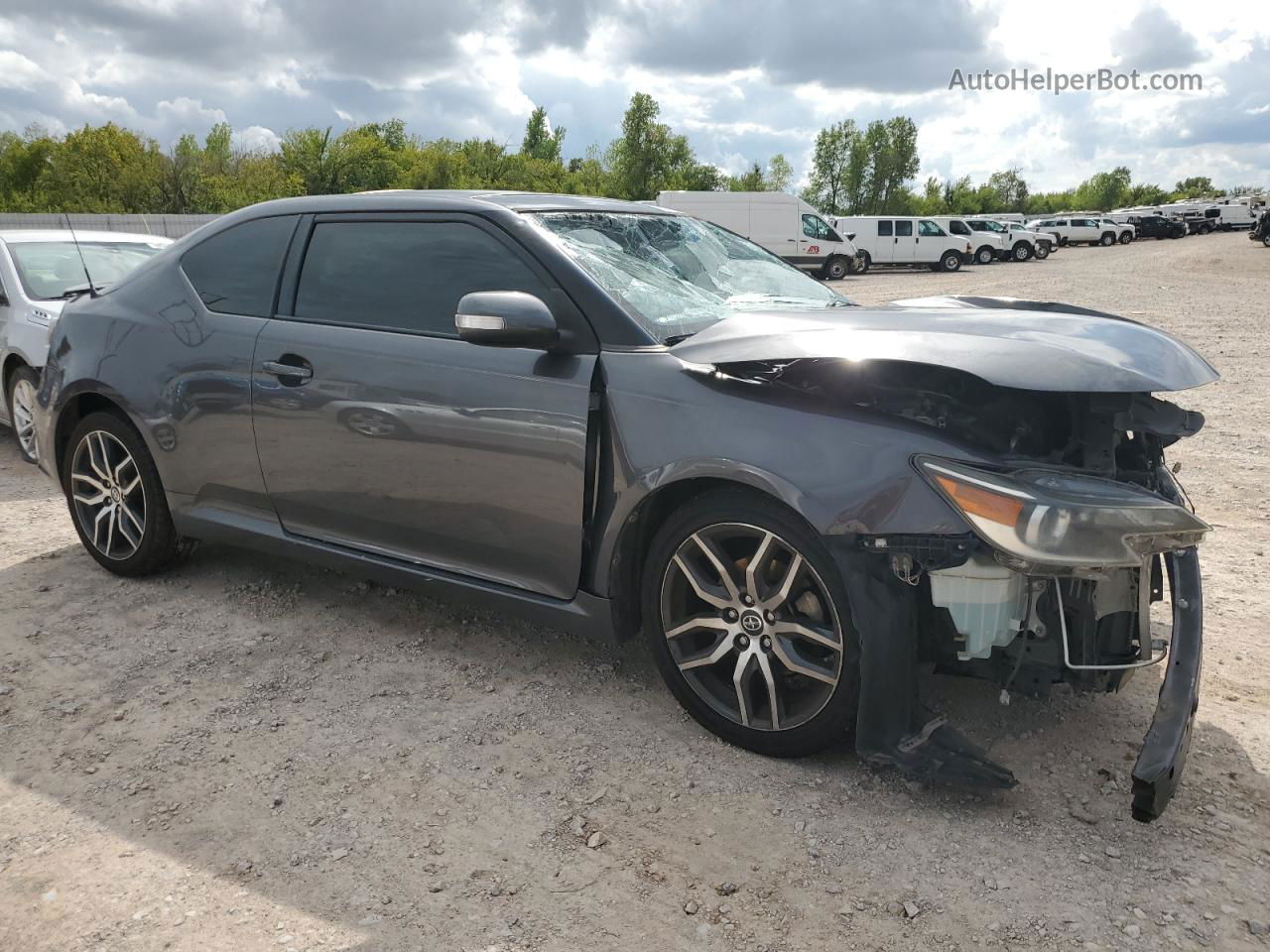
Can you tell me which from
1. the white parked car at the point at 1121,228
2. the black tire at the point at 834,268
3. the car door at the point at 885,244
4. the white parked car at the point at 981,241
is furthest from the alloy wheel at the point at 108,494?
the white parked car at the point at 1121,228

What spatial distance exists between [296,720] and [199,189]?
151ft

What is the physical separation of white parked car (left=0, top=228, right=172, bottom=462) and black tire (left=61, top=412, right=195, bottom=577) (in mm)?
2236

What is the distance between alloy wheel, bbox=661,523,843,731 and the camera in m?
2.82

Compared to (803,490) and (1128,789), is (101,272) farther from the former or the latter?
(1128,789)

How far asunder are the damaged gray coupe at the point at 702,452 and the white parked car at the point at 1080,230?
5088cm

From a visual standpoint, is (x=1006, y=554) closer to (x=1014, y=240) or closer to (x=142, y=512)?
(x=142, y=512)

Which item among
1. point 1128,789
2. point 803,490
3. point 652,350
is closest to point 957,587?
point 803,490

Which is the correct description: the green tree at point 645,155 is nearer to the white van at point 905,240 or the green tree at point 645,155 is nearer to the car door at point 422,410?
the white van at point 905,240

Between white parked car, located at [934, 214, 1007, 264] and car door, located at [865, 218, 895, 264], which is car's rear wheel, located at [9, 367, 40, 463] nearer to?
car door, located at [865, 218, 895, 264]

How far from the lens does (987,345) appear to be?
2.63 meters

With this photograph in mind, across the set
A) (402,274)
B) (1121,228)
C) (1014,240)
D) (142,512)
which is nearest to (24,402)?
(142,512)

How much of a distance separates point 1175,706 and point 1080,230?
173 ft

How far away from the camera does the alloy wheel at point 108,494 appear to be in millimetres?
4445

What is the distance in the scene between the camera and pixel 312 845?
2.65 m
